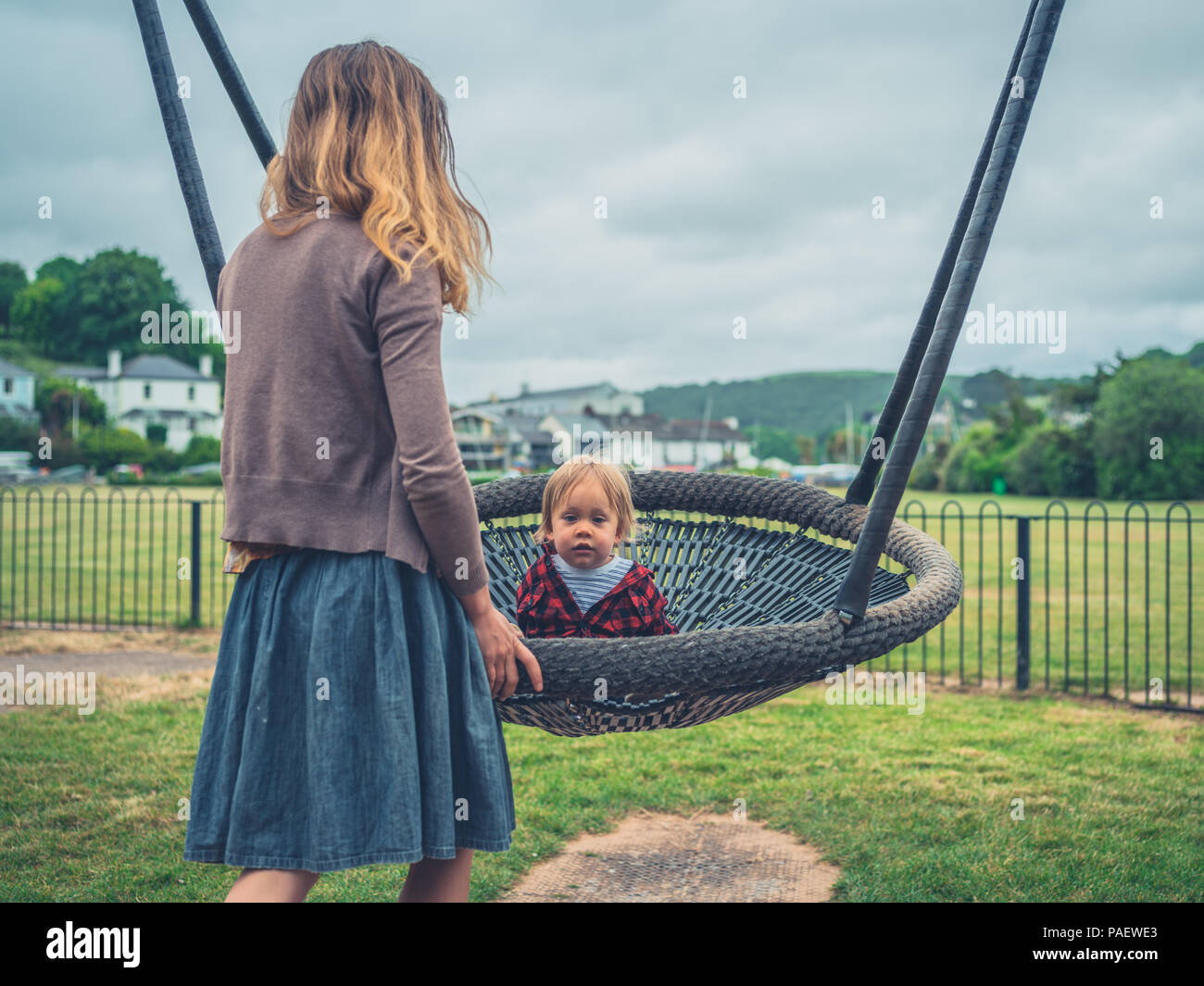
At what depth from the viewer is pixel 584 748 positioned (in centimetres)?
430

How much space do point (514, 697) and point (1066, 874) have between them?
218cm

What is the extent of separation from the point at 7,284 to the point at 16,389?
22.5 meters

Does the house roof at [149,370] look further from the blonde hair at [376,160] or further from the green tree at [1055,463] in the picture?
the blonde hair at [376,160]

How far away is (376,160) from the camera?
1.40 meters

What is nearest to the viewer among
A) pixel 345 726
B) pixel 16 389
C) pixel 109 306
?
pixel 345 726

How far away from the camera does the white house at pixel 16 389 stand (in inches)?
2029

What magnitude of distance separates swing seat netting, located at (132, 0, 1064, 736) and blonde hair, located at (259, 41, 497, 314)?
41cm

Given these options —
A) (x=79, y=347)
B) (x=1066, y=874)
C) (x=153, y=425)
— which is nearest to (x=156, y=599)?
(x=1066, y=874)

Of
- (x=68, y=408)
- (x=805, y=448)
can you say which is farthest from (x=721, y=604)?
(x=805, y=448)

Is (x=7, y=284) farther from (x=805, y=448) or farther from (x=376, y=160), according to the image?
(x=376, y=160)

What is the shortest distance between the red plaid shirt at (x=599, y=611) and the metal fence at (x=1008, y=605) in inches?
98.1

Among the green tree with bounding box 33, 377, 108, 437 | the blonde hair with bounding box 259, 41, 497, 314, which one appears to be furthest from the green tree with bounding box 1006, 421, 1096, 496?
the green tree with bounding box 33, 377, 108, 437
